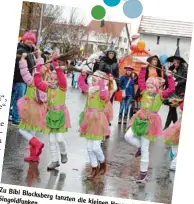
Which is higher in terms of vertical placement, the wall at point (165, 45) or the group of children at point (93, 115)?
the wall at point (165, 45)

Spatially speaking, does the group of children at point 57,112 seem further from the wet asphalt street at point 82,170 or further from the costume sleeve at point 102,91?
the wet asphalt street at point 82,170

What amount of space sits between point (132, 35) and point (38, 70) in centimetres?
91

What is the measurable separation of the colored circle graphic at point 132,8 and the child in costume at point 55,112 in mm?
815

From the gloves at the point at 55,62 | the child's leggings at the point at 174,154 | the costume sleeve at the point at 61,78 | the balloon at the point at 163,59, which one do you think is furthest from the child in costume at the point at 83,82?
the child's leggings at the point at 174,154

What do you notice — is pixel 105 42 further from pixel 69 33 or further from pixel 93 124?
pixel 93 124

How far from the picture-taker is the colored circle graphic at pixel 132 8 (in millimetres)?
7793

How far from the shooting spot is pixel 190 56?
25.3ft

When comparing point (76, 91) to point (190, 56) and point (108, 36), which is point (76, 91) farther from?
point (190, 56)

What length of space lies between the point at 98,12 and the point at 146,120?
3.43 feet

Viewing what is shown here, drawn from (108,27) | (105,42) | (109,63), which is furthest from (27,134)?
(108,27)

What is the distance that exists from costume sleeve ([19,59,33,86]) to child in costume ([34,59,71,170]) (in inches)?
4.3

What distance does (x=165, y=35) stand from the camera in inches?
315

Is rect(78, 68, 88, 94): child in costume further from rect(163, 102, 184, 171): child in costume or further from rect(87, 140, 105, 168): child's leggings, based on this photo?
rect(163, 102, 184, 171): child in costume

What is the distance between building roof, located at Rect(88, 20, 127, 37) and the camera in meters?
7.95
